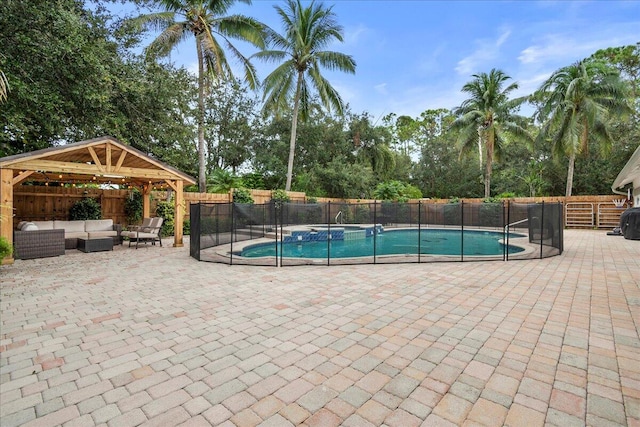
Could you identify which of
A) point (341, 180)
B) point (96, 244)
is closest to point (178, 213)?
point (96, 244)

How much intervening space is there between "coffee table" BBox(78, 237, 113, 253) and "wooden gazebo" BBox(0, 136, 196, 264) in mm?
1708

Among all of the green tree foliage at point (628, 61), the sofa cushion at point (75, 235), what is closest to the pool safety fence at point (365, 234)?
the sofa cushion at point (75, 235)

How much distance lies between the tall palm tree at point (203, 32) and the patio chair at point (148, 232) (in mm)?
4058

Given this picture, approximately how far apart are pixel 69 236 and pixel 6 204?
214 centimetres

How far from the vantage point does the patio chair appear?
936 cm

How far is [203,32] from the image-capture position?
1311 cm

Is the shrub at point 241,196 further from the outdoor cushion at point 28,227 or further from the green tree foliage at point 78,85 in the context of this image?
the outdoor cushion at point 28,227

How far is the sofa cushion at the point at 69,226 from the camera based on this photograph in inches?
339

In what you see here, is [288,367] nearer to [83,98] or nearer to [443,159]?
[83,98]

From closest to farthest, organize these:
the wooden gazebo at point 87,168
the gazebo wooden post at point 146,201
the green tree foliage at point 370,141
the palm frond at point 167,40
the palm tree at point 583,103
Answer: the wooden gazebo at point 87,168 < the gazebo wooden post at point 146,201 < the palm frond at point 167,40 < the palm tree at point 583,103 < the green tree foliage at point 370,141

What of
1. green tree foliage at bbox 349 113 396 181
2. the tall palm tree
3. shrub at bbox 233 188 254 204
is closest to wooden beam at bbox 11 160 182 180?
shrub at bbox 233 188 254 204

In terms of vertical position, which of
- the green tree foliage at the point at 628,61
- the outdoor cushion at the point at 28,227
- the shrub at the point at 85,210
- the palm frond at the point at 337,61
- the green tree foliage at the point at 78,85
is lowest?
the outdoor cushion at the point at 28,227

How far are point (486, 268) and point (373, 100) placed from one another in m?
19.8

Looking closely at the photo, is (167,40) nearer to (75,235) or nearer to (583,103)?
(75,235)
